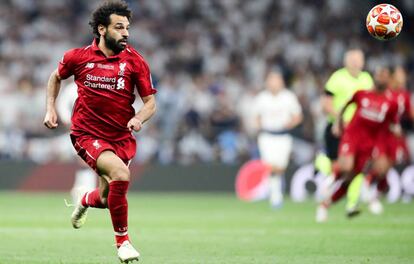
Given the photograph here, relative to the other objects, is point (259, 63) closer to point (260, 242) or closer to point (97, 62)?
point (260, 242)

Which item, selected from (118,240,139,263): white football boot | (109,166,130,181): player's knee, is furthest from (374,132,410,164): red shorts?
(118,240,139,263): white football boot

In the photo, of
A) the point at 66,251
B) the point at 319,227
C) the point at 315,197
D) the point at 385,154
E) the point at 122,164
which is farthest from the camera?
the point at 315,197

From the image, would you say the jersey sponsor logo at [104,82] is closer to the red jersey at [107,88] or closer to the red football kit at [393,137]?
the red jersey at [107,88]

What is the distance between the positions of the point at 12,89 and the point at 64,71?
543 inches

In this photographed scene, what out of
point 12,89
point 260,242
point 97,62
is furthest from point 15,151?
point 97,62

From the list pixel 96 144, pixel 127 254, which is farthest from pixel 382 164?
pixel 127 254

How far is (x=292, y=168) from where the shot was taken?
2178 cm

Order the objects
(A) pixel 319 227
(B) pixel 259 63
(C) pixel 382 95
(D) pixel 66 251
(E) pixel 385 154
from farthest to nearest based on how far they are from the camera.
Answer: (B) pixel 259 63 < (E) pixel 385 154 < (C) pixel 382 95 < (A) pixel 319 227 < (D) pixel 66 251

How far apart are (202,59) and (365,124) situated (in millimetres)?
10419

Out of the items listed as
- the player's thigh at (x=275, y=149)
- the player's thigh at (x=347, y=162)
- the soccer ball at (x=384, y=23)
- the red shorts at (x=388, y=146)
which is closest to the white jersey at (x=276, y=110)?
the player's thigh at (x=275, y=149)

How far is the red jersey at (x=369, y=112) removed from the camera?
14938 mm

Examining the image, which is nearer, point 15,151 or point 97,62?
point 97,62

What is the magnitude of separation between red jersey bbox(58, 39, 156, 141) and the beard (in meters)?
0.07

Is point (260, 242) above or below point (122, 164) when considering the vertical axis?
below
